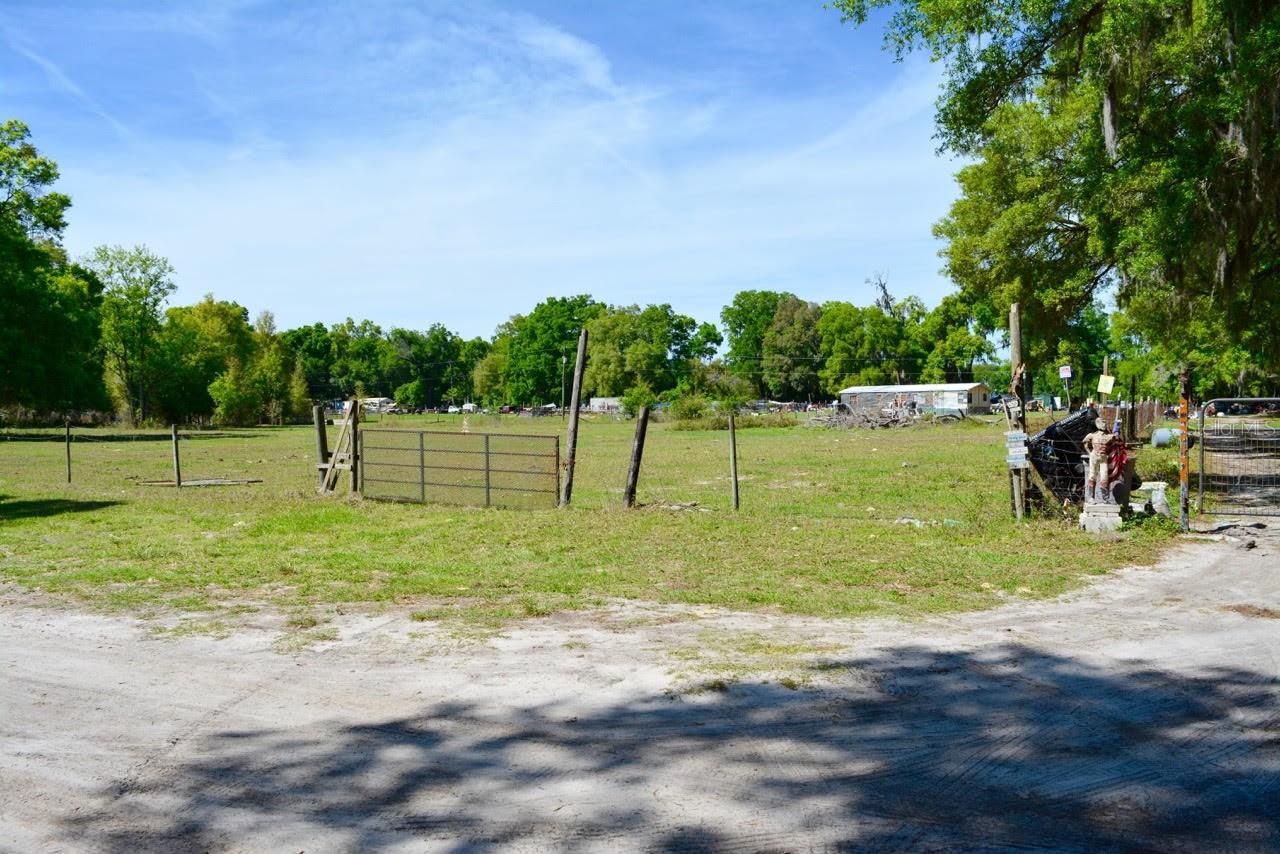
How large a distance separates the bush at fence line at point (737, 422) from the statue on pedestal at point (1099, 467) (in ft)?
146

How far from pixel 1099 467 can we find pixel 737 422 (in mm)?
47150

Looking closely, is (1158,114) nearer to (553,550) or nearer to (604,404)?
(553,550)

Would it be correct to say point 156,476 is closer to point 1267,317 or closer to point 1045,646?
point 1045,646

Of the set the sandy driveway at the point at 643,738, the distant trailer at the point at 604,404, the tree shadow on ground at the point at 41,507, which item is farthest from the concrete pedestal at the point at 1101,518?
the distant trailer at the point at 604,404

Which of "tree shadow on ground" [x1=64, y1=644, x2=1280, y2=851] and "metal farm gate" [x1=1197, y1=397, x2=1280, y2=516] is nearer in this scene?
"tree shadow on ground" [x1=64, y1=644, x2=1280, y2=851]

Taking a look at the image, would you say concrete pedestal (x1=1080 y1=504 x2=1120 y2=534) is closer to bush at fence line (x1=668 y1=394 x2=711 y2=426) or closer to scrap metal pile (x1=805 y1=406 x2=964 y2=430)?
scrap metal pile (x1=805 y1=406 x2=964 y2=430)

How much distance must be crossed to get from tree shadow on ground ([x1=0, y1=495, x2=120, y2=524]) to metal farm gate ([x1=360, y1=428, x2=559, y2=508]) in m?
4.66

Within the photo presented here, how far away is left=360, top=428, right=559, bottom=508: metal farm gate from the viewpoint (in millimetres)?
14875

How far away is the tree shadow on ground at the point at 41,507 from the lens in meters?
14.9

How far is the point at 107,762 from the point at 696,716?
10.2ft

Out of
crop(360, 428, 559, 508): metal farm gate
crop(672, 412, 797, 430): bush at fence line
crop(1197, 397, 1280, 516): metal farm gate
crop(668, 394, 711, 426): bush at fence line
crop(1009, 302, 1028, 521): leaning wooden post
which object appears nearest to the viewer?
crop(1009, 302, 1028, 521): leaning wooden post

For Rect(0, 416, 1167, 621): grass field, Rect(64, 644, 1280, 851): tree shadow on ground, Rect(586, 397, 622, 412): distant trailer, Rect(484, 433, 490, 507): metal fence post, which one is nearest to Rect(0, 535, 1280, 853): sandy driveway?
Rect(64, 644, 1280, 851): tree shadow on ground

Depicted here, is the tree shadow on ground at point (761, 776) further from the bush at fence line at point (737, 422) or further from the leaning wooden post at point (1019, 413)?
the bush at fence line at point (737, 422)

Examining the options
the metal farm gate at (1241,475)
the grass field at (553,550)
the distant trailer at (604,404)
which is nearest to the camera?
the grass field at (553,550)
